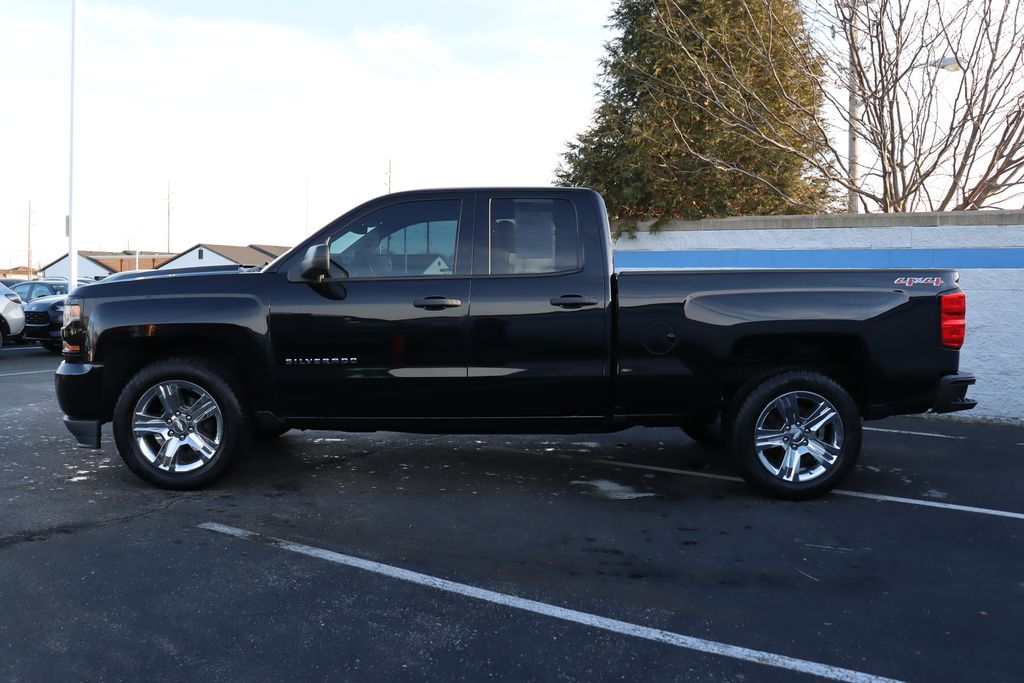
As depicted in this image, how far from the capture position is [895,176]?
12742 millimetres

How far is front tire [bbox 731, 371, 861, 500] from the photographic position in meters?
5.61

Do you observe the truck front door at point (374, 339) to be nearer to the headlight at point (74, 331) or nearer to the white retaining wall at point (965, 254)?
the headlight at point (74, 331)

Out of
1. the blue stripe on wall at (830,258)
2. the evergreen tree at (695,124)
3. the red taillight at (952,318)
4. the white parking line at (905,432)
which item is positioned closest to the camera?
the red taillight at (952,318)

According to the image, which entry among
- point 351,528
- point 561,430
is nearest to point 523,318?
point 561,430

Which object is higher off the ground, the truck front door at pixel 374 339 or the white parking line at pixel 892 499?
the truck front door at pixel 374 339

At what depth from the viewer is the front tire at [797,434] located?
18.4 feet

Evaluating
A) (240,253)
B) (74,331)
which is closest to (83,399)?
(74,331)

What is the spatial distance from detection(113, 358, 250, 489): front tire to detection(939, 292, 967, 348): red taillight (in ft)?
14.9

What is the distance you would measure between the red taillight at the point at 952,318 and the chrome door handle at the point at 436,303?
308 centimetres

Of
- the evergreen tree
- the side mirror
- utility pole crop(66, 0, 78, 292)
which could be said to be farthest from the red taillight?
utility pole crop(66, 0, 78, 292)

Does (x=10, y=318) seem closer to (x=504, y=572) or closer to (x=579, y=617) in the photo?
(x=504, y=572)

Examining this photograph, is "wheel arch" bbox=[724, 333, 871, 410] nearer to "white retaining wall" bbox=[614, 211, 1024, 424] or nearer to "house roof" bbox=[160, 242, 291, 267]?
"white retaining wall" bbox=[614, 211, 1024, 424]

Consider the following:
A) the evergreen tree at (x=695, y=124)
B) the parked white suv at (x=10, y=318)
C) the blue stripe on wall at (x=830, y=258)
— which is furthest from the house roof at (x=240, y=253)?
the blue stripe on wall at (x=830, y=258)

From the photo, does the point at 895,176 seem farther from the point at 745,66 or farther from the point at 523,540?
the point at 523,540
